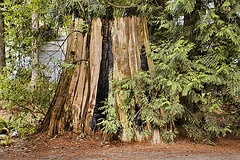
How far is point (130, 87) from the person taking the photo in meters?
3.89

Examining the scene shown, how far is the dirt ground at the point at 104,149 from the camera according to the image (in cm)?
325

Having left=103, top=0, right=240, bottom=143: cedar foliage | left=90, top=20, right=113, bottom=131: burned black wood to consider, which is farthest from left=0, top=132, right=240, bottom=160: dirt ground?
left=90, top=20, right=113, bottom=131: burned black wood

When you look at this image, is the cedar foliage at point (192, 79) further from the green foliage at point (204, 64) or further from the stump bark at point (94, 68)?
the stump bark at point (94, 68)

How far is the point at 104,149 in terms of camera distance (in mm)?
3580

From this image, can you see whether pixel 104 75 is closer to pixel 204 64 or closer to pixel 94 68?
pixel 94 68

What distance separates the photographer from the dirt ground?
325 centimetres

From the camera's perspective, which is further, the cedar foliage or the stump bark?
the stump bark

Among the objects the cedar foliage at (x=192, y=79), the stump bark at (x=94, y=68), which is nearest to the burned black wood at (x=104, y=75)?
the stump bark at (x=94, y=68)

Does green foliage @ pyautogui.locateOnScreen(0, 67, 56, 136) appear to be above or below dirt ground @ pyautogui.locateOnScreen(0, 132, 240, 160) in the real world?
above

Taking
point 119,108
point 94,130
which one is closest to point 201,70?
point 119,108

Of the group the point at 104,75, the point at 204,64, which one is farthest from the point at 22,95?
the point at 204,64

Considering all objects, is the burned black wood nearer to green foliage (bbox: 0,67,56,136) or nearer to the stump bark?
the stump bark

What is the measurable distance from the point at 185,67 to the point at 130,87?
4.21 ft

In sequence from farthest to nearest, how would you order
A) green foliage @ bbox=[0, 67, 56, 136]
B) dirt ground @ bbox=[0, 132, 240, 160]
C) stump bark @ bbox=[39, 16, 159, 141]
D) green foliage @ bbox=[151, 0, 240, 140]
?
1. green foliage @ bbox=[0, 67, 56, 136]
2. stump bark @ bbox=[39, 16, 159, 141]
3. green foliage @ bbox=[151, 0, 240, 140]
4. dirt ground @ bbox=[0, 132, 240, 160]
